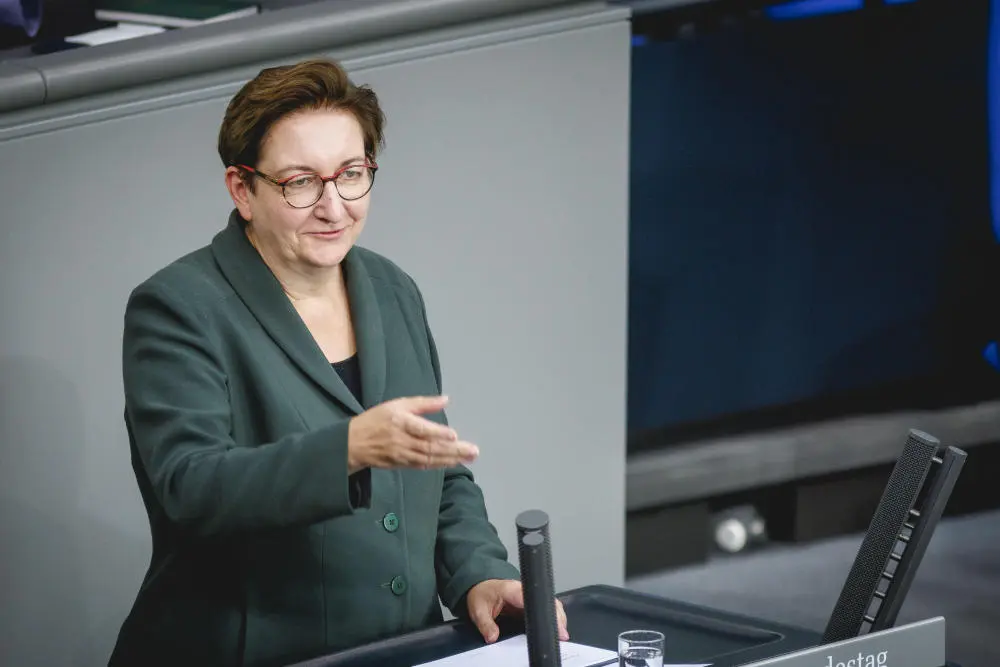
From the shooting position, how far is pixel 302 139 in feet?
6.61

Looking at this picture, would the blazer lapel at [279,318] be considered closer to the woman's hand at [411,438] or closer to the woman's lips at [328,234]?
the woman's lips at [328,234]

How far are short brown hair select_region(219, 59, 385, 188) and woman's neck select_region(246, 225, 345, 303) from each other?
4.1 inches

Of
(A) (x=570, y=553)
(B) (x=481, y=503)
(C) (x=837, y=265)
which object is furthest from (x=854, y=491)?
(B) (x=481, y=503)

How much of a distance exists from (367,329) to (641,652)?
65 cm

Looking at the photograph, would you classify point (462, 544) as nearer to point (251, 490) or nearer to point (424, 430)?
point (251, 490)

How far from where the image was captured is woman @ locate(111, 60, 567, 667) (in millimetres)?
1954

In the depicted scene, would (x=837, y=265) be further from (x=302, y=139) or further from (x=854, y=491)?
(x=302, y=139)

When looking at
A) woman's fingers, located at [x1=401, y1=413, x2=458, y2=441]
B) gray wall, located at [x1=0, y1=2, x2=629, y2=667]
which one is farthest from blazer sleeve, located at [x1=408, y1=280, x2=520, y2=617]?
gray wall, located at [x1=0, y1=2, x2=629, y2=667]

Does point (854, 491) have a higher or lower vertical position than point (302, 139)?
lower

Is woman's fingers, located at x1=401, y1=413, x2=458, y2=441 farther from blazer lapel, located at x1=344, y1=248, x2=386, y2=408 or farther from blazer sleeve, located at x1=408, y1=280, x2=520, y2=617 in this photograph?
blazer sleeve, located at x1=408, y1=280, x2=520, y2=617

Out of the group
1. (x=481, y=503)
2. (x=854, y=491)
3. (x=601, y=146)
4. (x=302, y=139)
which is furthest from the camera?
(x=854, y=491)

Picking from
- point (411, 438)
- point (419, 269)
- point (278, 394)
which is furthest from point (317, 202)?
point (419, 269)

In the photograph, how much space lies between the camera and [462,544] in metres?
2.19

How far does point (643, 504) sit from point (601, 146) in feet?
4.73
